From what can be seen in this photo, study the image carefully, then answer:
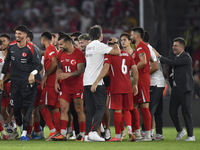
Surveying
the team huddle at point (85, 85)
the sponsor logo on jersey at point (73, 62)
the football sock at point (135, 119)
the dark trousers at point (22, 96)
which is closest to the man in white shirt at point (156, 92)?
the team huddle at point (85, 85)

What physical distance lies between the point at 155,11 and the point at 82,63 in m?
5.38

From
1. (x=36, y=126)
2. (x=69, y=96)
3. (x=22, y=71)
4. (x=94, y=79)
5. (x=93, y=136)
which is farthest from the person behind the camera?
(x=36, y=126)

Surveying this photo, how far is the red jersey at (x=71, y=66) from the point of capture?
23.7ft

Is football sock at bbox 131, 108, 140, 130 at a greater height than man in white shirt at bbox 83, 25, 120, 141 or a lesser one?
lesser

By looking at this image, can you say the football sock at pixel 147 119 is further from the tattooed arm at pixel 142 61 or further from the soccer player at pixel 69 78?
the soccer player at pixel 69 78

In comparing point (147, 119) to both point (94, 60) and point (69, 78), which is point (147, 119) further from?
point (69, 78)

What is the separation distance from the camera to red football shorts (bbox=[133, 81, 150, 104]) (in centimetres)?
719

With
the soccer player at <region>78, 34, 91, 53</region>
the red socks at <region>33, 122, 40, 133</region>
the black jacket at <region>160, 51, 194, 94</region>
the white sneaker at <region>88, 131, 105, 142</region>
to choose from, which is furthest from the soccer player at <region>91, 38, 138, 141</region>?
the red socks at <region>33, 122, 40, 133</region>

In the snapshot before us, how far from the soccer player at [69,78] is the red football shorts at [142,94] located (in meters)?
1.04

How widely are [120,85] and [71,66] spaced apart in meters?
1.00

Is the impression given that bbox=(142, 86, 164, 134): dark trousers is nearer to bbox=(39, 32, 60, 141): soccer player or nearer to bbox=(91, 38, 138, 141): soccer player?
bbox=(91, 38, 138, 141): soccer player

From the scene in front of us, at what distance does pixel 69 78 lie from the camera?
287 inches

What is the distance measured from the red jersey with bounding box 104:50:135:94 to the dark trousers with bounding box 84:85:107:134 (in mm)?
226

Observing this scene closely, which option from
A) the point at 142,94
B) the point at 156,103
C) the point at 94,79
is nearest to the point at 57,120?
the point at 94,79
